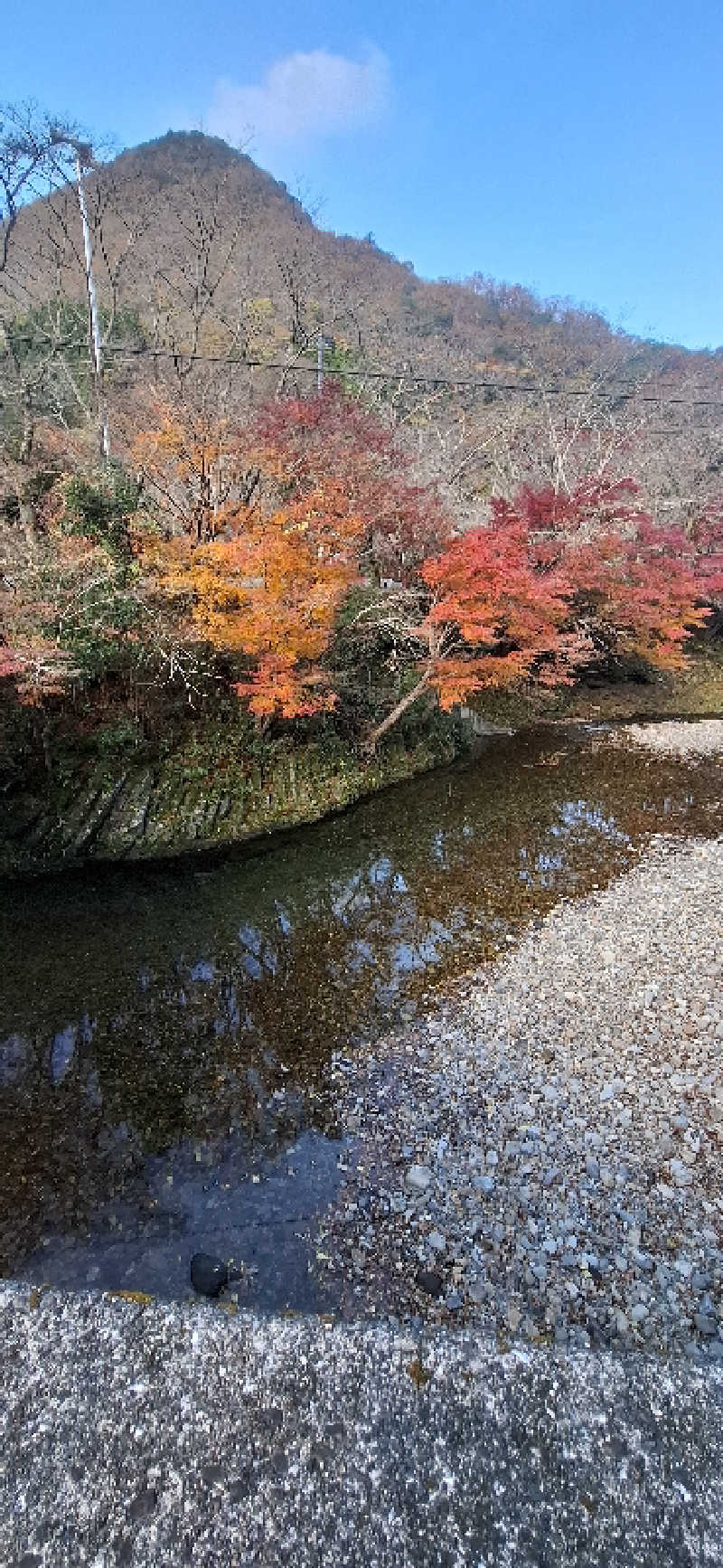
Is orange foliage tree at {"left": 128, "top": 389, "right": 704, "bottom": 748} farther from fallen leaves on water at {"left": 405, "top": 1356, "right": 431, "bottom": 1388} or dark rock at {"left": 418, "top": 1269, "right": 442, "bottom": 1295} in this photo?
fallen leaves on water at {"left": 405, "top": 1356, "right": 431, "bottom": 1388}

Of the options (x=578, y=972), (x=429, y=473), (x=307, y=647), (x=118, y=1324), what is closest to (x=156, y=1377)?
(x=118, y=1324)

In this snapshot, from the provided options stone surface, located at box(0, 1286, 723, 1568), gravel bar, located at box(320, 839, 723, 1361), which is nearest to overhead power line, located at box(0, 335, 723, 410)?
gravel bar, located at box(320, 839, 723, 1361)

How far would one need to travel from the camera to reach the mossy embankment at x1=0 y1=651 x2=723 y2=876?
11484mm

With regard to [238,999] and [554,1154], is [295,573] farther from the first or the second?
[554,1154]

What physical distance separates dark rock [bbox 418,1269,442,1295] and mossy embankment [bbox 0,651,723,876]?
7929 millimetres

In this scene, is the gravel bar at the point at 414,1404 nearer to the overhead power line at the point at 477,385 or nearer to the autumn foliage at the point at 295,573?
the autumn foliage at the point at 295,573

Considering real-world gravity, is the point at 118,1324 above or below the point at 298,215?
below

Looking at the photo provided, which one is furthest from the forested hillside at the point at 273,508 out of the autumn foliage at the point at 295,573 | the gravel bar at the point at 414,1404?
the gravel bar at the point at 414,1404

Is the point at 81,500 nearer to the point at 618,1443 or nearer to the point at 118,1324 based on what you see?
the point at 118,1324

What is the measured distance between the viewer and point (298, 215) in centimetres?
3569

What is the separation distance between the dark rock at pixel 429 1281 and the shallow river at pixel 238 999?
77 cm

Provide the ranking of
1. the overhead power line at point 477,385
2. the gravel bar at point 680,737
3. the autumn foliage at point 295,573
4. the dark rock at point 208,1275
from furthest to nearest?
the overhead power line at point 477,385 < the gravel bar at point 680,737 < the autumn foliage at point 295,573 < the dark rock at point 208,1275

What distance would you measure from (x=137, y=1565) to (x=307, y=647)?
10.7 m

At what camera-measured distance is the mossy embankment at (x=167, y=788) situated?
11484mm
